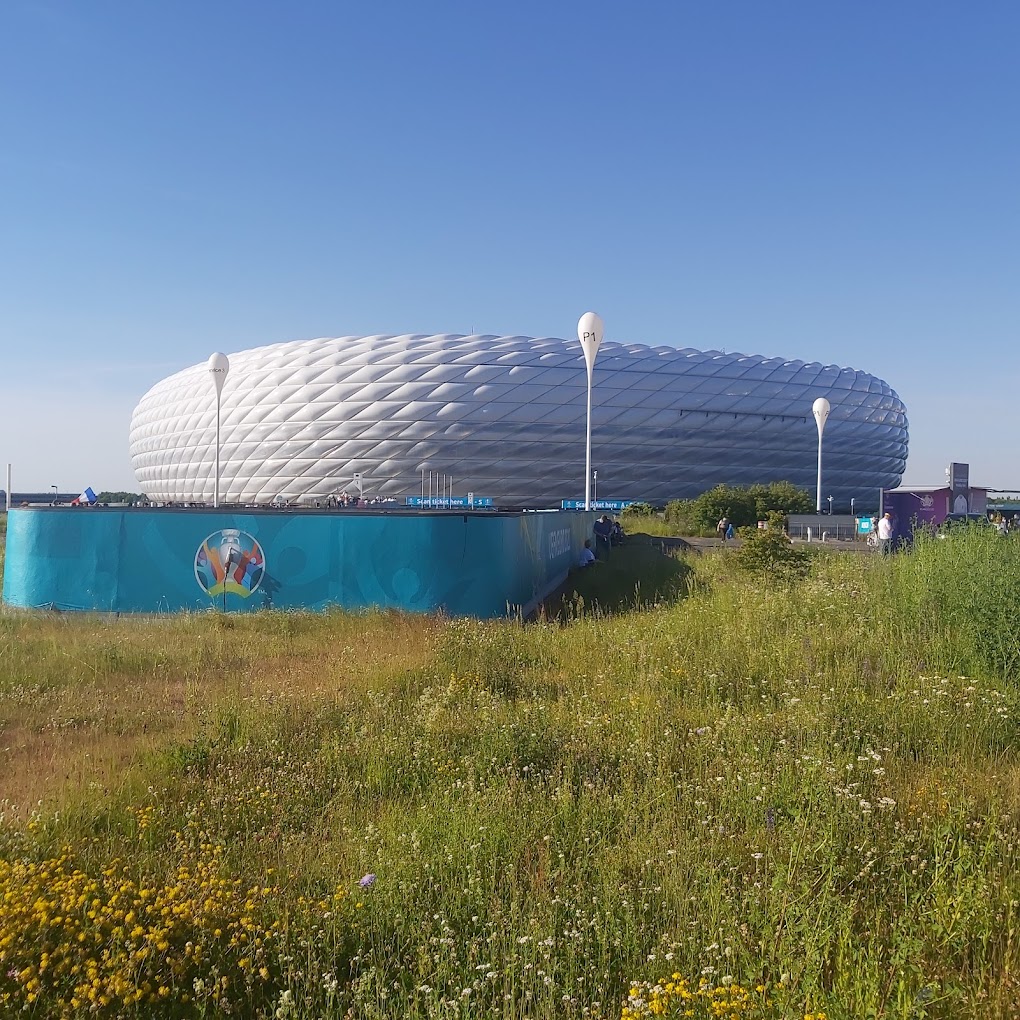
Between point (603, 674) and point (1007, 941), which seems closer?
point (1007, 941)

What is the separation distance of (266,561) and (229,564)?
696 mm

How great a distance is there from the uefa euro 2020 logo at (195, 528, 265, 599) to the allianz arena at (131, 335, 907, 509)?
2172 inches

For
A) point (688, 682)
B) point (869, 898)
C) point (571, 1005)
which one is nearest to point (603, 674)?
point (688, 682)

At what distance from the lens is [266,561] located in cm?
1415

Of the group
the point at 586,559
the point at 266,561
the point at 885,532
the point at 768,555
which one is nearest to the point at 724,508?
the point at 885,532

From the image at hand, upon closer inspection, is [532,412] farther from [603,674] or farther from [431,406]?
[603,674]

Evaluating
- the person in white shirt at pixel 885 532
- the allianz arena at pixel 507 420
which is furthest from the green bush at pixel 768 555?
the allianz arena at pixel 507 420

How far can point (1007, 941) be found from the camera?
3434 millimetres

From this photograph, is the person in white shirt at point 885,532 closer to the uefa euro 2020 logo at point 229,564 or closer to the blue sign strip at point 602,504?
the uefa euro 2020 logo at point 229,564

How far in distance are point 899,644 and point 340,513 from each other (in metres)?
8.88

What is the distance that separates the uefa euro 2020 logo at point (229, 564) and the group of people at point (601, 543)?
10.2 m

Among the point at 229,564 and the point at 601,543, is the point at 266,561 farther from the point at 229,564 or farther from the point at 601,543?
the point at 601,543

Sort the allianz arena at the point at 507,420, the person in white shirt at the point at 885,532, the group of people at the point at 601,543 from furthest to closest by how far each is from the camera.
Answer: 1. the allianz arena at the point at 507,420
2. the group of people at the point at 601,543
3. the person in white shirt at the point at 885,532

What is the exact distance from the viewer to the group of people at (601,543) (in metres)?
22.8
